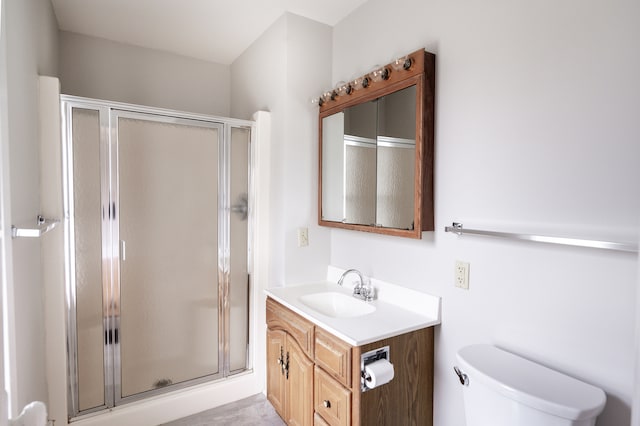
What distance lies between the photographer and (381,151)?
1855 millimetres

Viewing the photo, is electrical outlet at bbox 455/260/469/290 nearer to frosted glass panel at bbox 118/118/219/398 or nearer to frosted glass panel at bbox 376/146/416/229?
frosted glass panel at bbox 376/146/416/229

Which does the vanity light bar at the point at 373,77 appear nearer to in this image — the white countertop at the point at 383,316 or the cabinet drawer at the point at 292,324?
the white countertop at the point at 383,316

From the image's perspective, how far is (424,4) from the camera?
5.48ft

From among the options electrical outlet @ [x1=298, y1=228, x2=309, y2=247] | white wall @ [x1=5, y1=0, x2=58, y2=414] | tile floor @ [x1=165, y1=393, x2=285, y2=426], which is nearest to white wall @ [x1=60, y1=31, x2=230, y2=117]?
white wall @ [x1=5, y1=0, x2=58, y2=414]

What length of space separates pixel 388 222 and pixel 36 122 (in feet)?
6.22

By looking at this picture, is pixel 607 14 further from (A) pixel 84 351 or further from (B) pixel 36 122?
(A) pixel 84 351

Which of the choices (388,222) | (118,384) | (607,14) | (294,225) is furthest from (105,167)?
(607,14)

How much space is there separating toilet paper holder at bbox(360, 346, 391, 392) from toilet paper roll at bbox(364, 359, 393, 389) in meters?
0.01

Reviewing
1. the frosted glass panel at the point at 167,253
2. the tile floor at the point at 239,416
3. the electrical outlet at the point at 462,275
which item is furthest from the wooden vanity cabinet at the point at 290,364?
the electrical outlet at the point at 462,275

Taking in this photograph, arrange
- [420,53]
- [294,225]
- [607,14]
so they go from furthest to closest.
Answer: [294,225] < [420,53] < [607,14]

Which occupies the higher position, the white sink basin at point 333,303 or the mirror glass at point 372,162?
the mirror glass at point 372,162

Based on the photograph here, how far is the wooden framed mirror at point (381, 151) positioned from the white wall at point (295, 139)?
96 millimetres

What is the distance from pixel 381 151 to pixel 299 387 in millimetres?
1356

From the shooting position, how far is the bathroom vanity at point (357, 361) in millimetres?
1424
